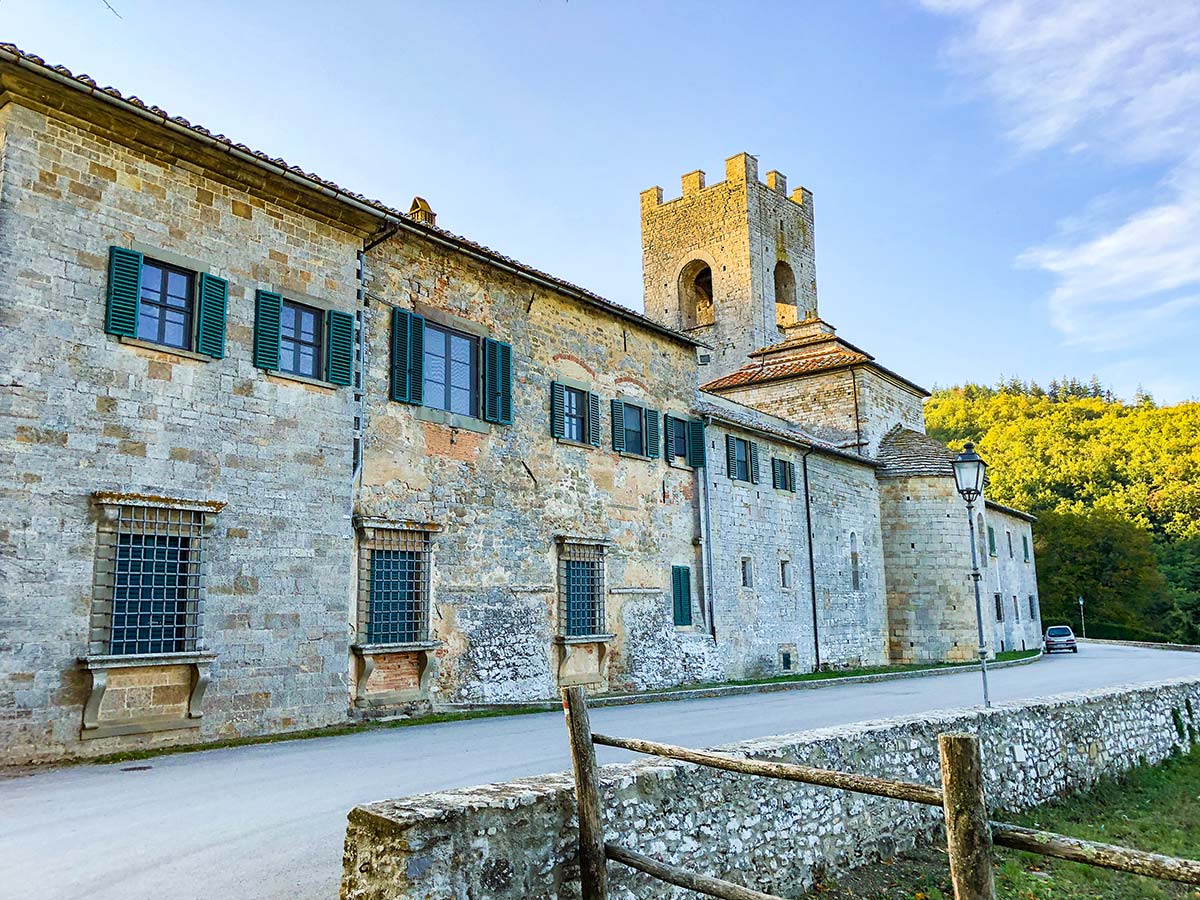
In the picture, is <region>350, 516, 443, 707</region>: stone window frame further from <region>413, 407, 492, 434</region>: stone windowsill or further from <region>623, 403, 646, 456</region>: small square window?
<region>623, 403, 646, 456</region>: small square window

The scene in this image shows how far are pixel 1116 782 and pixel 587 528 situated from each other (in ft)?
32.5

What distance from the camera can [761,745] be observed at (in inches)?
277

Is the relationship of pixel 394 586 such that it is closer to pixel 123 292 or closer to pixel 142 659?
pixel 142 659

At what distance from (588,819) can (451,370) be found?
1141 cm

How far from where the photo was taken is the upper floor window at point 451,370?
603 inches

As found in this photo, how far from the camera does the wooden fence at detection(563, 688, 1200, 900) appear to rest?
3.65 meters

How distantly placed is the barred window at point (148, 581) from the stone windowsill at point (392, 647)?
2.50m

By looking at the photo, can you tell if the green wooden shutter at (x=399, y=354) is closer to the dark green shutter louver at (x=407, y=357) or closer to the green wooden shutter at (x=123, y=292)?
the dark green shutter louver at (x=407, y=357)

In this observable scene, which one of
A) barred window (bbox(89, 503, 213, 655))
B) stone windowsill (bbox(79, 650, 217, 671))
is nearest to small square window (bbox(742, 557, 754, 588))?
stone windowsill (bbox(79, 650, 217, 671))

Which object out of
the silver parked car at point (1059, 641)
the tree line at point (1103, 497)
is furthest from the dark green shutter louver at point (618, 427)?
the tree line at point (1103, 497)

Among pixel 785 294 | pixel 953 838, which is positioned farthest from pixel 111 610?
pixel 785 294

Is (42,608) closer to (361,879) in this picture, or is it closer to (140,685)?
(140,685)

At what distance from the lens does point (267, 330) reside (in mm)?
12797

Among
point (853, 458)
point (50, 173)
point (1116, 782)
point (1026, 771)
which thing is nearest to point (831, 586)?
point (853, 458)
